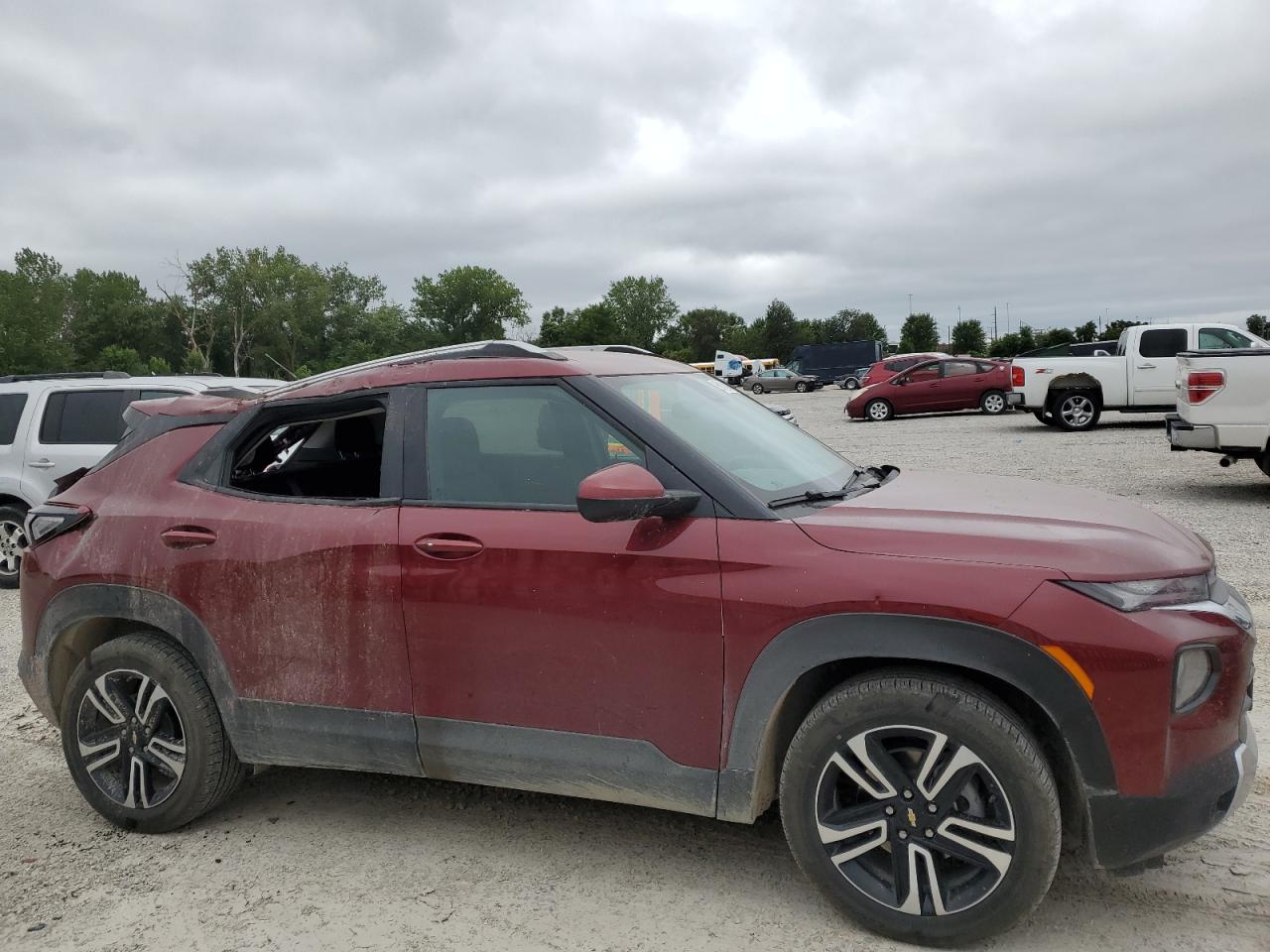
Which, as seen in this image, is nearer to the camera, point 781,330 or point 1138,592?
point 1138,592

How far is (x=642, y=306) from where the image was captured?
150 m

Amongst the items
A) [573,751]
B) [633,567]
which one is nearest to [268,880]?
[573,751]

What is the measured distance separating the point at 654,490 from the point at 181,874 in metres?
2.22

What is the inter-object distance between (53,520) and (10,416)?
19.3 feet

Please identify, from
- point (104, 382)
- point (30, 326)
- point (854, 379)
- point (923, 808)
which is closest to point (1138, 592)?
point (923, 808)

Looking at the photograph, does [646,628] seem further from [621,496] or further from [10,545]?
[10,545]

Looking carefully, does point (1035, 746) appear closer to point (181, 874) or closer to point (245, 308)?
point (181, 874)

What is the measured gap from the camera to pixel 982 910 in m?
2.77

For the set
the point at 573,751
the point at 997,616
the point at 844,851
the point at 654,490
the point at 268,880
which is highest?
the point at 654,490

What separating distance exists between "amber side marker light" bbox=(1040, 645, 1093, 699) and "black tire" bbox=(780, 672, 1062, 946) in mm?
202

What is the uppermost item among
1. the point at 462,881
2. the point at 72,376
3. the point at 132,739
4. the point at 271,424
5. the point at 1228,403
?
the point at 72,376

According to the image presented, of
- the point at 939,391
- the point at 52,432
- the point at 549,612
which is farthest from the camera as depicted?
the point at 939,391

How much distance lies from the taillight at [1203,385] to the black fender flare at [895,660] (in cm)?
910

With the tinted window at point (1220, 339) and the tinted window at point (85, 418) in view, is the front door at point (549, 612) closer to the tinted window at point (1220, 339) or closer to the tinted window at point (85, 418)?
the tinted window at point (85, 418)
